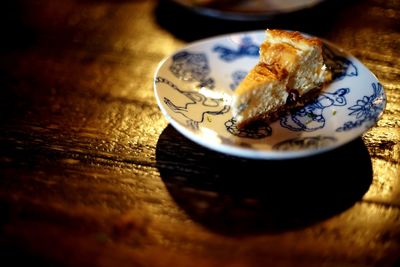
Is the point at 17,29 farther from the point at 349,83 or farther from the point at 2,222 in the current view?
the point at 349,83

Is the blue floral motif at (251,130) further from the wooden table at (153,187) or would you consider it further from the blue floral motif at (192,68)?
the blue floral motif at (192,68)

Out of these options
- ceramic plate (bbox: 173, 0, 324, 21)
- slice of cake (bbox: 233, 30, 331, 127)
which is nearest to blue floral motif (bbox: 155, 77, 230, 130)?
slice of cake (bbox: 233, 30, 331, 127)

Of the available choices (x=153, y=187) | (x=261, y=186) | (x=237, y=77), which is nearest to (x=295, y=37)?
(x=237, y=77)

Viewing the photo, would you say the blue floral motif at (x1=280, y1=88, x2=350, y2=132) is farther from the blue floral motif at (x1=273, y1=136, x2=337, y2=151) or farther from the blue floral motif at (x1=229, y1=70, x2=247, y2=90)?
the blue floral motif at (x1=229, y1=70, x2=247, y2=90)

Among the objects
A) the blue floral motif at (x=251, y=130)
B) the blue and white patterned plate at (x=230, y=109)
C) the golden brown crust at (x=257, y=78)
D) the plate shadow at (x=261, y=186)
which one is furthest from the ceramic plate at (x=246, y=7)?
the plate shadow at (x=261, y=186)

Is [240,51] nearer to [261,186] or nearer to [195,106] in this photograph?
[195,106]

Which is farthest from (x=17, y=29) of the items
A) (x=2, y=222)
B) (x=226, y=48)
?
(x=2, y=222)
